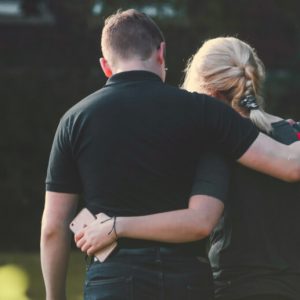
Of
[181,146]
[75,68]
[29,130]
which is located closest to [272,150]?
[181,146]

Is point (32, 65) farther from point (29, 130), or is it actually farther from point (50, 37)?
point (50, 37)

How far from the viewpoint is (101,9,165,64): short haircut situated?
368 centimetres

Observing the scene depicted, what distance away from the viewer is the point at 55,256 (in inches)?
146

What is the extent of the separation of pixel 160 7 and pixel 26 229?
4.42 metres

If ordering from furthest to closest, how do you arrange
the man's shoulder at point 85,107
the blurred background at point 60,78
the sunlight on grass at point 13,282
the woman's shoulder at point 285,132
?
the blurred background at point 60,78, the sunlight on grass at point 13,282, the woman's shoulder at point 285,132, the man's shoulder at point 85,107

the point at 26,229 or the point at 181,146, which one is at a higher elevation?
the point at 181,146

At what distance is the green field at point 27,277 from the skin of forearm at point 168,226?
192 inches

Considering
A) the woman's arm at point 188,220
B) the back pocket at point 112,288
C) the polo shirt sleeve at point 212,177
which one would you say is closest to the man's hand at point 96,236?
the woman's arm at point 188,220

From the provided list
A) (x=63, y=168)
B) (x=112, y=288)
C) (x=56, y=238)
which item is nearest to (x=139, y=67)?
(x=63, y=168)

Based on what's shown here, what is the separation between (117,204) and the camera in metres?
3.57

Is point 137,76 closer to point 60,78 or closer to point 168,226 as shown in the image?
point 168,226

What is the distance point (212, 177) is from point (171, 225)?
0.25 meters

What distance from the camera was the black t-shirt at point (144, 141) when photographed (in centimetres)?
352

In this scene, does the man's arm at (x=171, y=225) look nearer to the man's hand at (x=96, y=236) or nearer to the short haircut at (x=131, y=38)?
the man's hand at (x=96, y=236)
